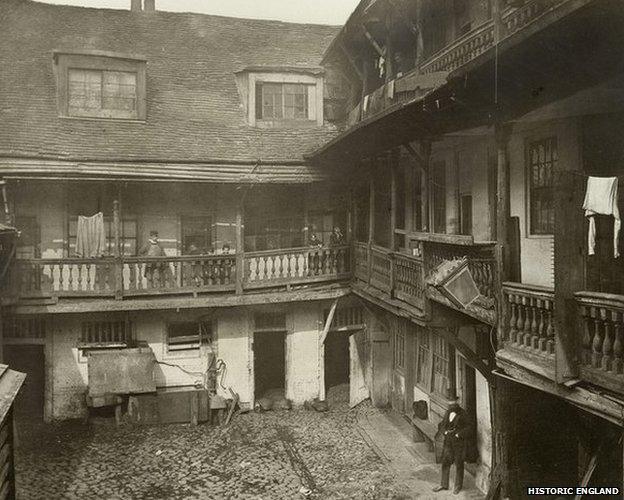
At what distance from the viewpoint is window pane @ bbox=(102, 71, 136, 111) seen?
18109 mm

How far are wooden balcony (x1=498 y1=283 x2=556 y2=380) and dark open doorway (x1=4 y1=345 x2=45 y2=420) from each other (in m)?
14.6

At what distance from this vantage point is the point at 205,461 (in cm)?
1439

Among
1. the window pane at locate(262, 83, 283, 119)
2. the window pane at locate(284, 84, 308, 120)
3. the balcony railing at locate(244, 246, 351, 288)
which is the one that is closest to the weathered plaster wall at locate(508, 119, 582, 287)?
the balcony railing at locate(244, 246, 351, 288)

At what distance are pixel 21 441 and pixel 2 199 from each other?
6742 mm

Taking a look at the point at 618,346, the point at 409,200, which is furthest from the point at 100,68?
the point at 618,346

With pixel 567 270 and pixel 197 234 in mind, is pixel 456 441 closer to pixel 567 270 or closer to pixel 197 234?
pixel 567 270

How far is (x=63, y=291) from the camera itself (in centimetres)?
1622

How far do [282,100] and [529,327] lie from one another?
13.8 metres

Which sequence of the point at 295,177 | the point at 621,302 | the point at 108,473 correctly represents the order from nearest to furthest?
the point at 621,302
the point at 108,473
the point at 295,177

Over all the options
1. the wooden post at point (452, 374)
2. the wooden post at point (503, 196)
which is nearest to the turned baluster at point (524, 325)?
the wooden post at point (503, 196)

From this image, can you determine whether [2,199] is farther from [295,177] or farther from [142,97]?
[295,177]

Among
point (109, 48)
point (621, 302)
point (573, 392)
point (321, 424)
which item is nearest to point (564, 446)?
Answer: point (573, 392)

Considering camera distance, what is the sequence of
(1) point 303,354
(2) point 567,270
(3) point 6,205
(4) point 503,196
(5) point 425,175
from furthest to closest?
(1) point 303,354
(3) point 6,205
(5) point 425,175
(4) point 503,196
(2) point 567,270

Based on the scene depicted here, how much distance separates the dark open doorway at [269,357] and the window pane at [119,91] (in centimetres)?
926
